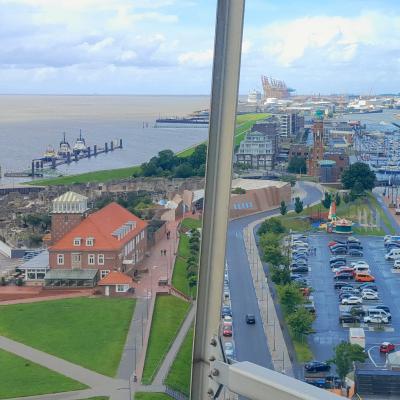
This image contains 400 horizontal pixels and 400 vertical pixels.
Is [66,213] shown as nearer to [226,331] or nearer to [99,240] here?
[99,240]

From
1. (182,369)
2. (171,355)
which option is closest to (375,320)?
(182,369)

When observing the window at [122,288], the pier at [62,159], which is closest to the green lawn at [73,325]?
the window at [122,288]

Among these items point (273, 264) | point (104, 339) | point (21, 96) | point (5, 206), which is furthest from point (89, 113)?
point (273, 264)

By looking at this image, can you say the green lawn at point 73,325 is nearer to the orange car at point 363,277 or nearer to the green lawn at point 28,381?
the green lawn at point 28,381

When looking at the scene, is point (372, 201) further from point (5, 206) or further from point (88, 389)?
point (5, 206)

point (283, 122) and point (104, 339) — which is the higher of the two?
point (283, 122)

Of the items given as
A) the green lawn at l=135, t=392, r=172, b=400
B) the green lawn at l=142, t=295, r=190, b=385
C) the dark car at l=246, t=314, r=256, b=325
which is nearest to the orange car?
the dark car at l=246, t=314, r=256, b=325

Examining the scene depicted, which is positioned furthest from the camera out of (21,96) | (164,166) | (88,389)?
(164,166)
